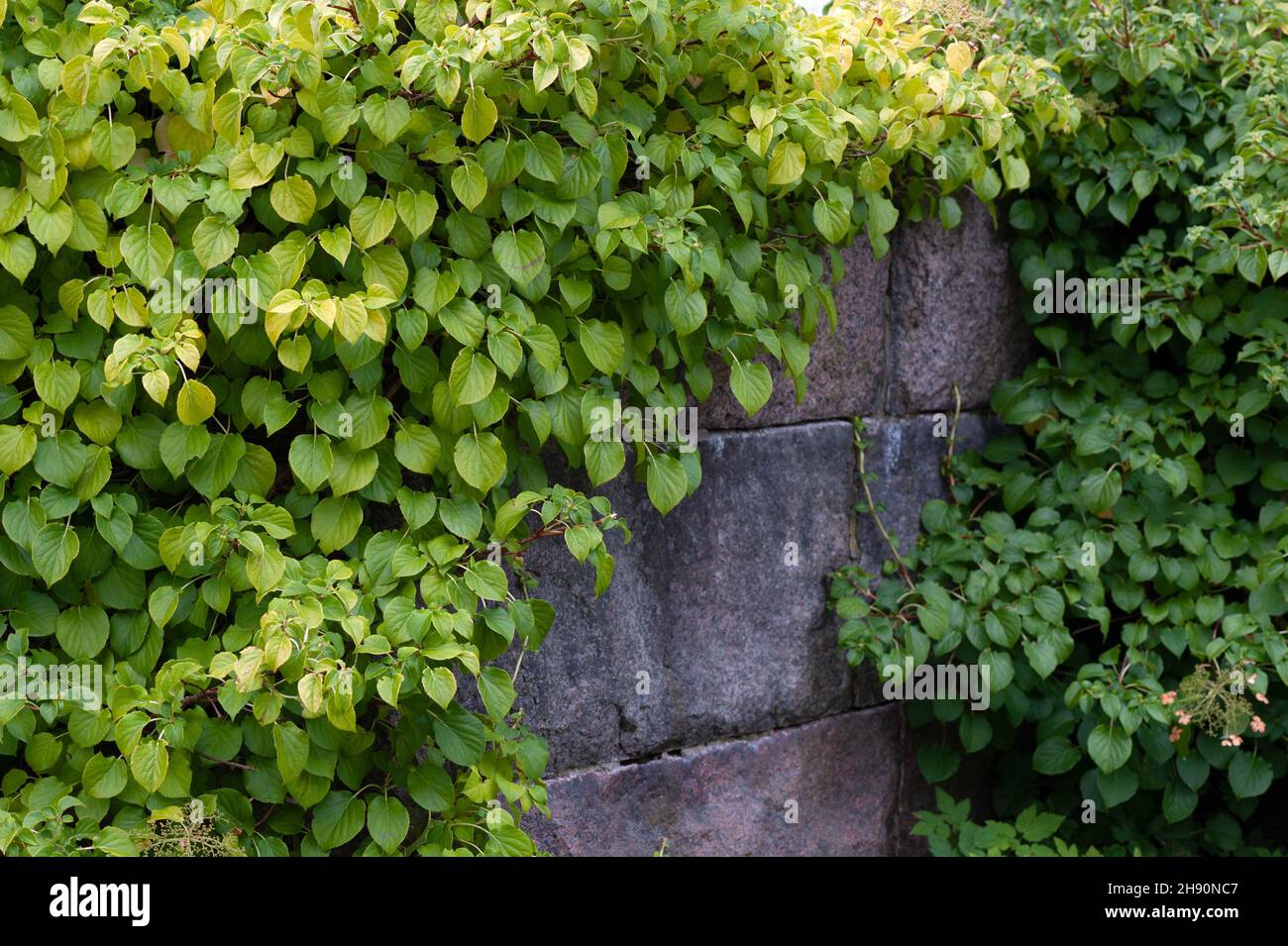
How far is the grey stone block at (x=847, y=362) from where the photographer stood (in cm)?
269

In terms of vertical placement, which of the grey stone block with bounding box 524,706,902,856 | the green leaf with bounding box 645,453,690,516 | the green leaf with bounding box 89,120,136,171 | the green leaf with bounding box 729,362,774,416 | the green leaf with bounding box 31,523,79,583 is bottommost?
the grey stone block with bounding box 524,706,902,856

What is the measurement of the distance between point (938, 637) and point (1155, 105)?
1.32 m

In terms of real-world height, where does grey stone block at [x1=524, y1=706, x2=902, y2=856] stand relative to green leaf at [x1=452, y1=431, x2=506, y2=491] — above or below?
below

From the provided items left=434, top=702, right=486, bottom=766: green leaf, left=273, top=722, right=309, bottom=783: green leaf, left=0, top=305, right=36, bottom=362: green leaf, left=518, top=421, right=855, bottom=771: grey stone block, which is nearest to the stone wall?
left=518, top=421, right=855, bottom=771: grey stone block

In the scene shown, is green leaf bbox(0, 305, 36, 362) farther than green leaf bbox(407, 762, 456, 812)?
No

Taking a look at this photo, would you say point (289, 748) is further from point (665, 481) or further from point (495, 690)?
point (665, 481)

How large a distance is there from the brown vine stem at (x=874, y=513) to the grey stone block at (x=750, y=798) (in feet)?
1.04

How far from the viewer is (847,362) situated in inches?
110

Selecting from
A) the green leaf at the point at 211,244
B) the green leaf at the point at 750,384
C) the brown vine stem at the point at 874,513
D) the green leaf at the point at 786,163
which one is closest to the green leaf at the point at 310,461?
the green leaf at the point at 211,244

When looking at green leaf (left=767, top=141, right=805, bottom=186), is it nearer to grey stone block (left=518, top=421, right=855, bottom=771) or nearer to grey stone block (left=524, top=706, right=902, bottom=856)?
grey stone block (left=518, top=421, right=855, bottom=771)

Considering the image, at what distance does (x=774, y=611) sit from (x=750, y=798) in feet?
1.33

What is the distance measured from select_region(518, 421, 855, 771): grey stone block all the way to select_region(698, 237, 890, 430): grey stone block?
39 mm

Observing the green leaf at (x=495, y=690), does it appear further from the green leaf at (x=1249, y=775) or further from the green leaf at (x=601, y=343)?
the green leaf at (x=1249, y=775)

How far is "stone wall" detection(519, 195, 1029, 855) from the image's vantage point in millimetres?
2477
